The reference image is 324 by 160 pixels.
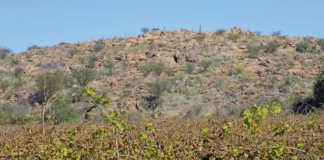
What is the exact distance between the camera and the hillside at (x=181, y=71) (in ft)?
64.9

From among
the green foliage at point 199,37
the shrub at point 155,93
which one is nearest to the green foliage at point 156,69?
the shrub at point 155,93

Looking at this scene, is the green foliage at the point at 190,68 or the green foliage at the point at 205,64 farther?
the green foliage at the point at 205,64

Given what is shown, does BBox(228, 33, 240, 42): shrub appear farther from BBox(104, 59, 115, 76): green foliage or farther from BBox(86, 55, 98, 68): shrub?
BBox(86, 55, 98, 68): shrub

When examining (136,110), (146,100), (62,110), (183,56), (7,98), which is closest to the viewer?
(62,110)

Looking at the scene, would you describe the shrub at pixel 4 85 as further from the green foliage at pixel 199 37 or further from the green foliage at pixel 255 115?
the green foliage at pixel 255 115

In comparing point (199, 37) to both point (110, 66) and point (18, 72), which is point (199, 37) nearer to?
point (110, 66)

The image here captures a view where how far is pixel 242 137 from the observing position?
509cm

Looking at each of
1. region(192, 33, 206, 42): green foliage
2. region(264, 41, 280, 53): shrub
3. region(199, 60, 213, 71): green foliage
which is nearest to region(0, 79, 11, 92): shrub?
region(199, 60, 213, 71): green foliage

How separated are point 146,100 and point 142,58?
38.3ft

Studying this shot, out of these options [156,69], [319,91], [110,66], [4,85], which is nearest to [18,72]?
[4,85]

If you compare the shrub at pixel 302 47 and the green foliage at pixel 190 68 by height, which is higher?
the shrub at pixel 302 47

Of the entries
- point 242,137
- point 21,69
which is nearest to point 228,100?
point 242,137

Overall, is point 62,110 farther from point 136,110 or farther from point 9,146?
point 9,146

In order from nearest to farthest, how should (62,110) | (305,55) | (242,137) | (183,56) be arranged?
1. (242,137)
2. (62,110)
3. (305,55)
4. (183,56)
